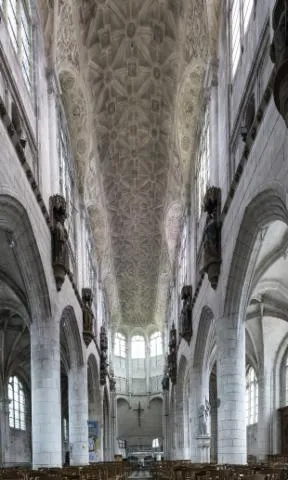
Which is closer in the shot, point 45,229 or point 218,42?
point 45,229

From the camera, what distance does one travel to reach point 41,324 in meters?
18.9

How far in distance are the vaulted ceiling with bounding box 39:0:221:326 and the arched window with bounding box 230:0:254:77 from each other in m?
2.00

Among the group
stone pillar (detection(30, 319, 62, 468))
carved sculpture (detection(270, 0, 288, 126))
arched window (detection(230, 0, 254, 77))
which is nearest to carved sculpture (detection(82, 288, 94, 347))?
stone pillar (detection(30, 319, 62, 468))

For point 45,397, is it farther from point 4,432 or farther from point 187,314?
point 4,432

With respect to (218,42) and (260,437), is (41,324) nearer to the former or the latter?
(218,42)

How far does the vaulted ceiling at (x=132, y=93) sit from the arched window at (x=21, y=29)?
182 centimetres

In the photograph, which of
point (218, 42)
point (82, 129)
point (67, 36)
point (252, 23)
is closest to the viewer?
point (252, 23)

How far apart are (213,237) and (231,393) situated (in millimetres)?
5050

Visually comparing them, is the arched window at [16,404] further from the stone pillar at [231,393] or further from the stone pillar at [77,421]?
the stone pillar at [231,393]

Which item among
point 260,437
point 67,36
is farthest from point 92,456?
point 67,36

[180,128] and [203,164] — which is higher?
[180,128]

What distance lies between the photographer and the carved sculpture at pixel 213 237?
18.8 metres

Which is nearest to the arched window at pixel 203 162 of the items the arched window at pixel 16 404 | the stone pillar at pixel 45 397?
the stone pillar at pixel 45 397

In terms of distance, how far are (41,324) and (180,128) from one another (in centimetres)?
1340
